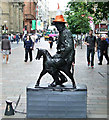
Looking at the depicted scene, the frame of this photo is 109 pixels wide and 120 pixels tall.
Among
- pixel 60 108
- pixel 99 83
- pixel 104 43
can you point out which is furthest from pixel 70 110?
pixel 104 43

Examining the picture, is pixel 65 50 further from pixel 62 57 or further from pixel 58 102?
pixel 58 102

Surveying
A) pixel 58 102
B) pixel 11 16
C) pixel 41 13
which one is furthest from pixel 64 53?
pixel 41 13

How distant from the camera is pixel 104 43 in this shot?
17.0m

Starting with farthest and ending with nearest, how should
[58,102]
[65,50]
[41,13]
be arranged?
[41,13] < [65,50] < [58,102]

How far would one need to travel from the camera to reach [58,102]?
6227 mm

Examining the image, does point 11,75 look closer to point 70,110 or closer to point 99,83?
point 99,83

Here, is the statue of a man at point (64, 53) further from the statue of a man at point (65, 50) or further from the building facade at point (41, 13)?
the building facade at point (41, 13)

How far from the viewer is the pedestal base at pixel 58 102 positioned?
6176mm

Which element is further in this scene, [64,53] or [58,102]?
[64,53]

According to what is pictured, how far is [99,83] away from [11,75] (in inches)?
156

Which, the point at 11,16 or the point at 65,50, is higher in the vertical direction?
the point at 11,16

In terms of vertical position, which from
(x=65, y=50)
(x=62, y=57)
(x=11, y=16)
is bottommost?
(x=62, y=57)

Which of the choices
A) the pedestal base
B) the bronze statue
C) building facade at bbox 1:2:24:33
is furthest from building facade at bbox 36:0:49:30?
the pedestal base

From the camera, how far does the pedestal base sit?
618cm
